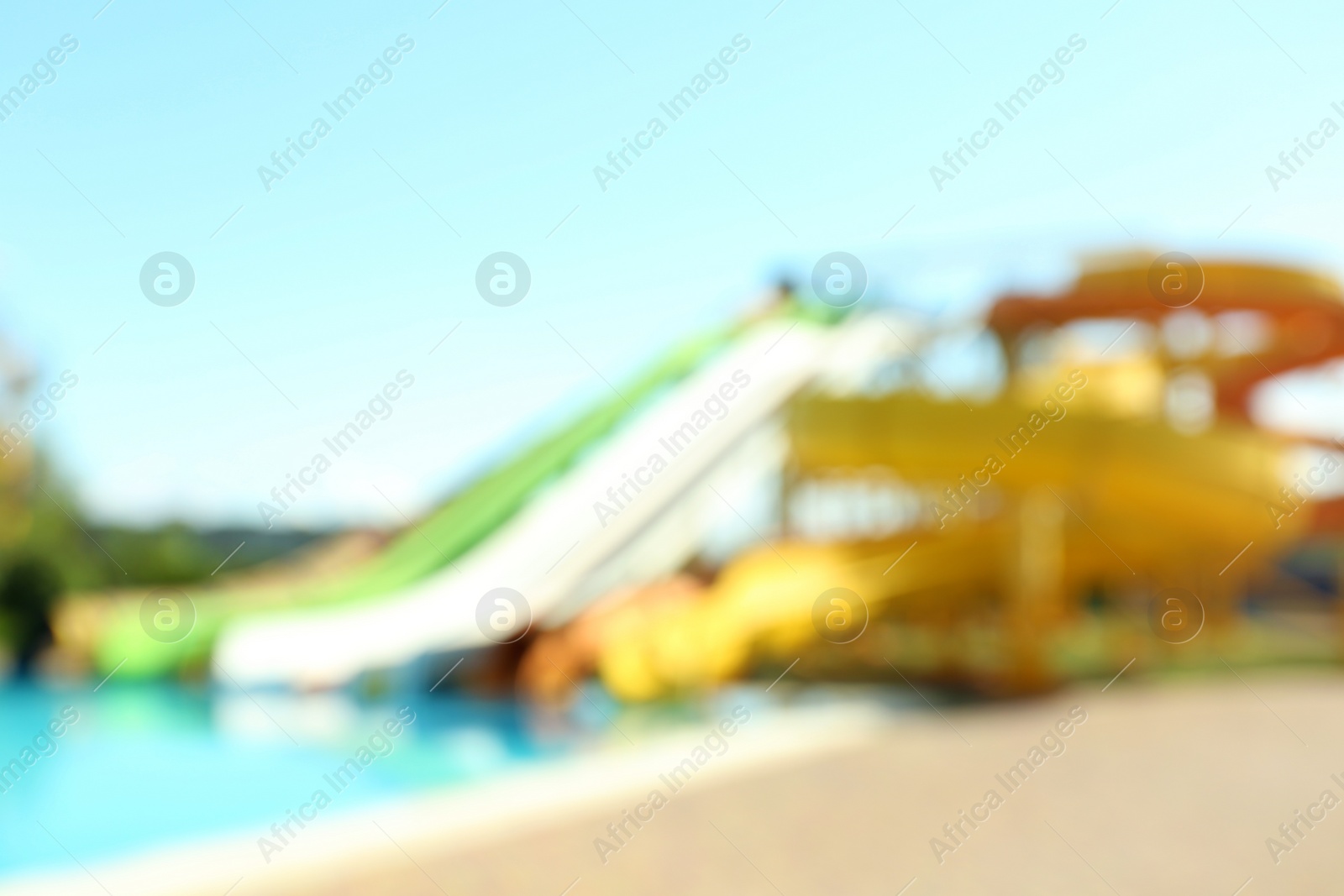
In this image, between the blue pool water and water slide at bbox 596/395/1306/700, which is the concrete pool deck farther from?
water slide at bbox 596/395/1306/700

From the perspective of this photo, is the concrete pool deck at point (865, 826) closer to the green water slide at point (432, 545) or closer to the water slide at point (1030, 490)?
the water slide at point (1030, 490)

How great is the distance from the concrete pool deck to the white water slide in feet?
15.9

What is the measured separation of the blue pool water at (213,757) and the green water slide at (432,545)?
36.7 inches

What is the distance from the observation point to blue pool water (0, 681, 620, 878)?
6305 millimetres

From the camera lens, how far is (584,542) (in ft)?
40.6

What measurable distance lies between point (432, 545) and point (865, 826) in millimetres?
11304

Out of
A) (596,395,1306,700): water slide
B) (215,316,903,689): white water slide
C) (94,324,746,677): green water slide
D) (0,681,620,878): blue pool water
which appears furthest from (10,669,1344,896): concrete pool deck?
(94,324,746,677): green water slide

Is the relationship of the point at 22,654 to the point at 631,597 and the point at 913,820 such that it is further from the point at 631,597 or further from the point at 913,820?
the point at 913,820

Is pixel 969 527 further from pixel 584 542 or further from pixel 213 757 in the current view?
pixel 213 757

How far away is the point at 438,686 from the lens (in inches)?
461

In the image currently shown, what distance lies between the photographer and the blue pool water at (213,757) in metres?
6.30

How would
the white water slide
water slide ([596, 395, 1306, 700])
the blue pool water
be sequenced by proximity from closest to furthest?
the blue pool water, water slide ([596, 395, 1306, 700]), the white water slide

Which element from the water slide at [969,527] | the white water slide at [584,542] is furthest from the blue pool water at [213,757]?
the water slide at [969,527]

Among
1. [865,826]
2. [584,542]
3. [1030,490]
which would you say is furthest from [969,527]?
[865,826]
